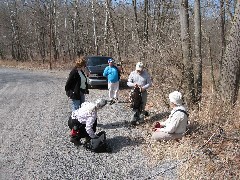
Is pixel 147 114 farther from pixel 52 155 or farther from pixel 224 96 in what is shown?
pixel 52 155

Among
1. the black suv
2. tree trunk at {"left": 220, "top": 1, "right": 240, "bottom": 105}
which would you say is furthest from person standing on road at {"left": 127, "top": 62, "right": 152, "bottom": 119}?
the black suv

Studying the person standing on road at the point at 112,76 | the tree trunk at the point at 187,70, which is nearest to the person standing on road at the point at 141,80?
the tree trunk at the point at 187,70

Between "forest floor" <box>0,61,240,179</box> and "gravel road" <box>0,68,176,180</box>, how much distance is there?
305 millimetres

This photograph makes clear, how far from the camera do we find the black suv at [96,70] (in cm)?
1755

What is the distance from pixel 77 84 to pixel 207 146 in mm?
3781

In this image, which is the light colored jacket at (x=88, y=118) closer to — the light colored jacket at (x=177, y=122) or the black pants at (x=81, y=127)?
the black pants at (x=81, y=127)

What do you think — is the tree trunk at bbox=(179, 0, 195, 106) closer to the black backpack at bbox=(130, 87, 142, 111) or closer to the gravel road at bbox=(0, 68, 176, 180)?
the black backpack at bbox=(130, 87, 142, 111)

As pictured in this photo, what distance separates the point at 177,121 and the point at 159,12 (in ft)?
57.1

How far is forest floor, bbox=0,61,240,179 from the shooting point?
6082 millimetres

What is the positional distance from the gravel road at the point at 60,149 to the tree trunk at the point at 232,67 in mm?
2593

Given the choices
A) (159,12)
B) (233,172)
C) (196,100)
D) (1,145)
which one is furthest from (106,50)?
(233,172)

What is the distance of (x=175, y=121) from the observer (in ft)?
24.6

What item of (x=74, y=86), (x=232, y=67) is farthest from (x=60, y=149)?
(x=232, y=67)

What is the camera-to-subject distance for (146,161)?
7297 millimetres
